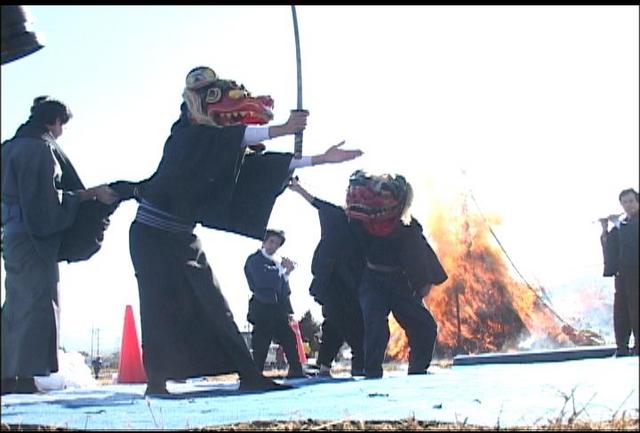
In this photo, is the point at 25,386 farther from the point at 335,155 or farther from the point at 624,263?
the point at 624,263

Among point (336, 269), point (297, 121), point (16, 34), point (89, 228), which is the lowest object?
point (336, 269)

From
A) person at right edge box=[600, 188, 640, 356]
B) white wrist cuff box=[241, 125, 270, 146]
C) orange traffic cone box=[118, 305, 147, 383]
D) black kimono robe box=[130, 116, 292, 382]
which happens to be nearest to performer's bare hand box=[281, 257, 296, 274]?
orange traffic cone box=[118, 305, 147, 383]

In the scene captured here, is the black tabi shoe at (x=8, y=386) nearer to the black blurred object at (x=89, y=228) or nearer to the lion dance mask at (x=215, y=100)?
the black blurred object at (x=89, y=228)

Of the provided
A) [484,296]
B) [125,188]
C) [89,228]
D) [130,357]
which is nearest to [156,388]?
[89,228]

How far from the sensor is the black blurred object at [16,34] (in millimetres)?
3641

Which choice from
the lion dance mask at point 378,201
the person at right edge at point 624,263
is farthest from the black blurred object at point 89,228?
the person at right edge at point 624,263

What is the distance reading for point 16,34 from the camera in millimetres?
3674

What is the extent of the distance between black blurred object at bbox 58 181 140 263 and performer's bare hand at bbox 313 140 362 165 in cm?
100

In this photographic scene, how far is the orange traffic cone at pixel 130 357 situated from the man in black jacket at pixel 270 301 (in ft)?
2.47

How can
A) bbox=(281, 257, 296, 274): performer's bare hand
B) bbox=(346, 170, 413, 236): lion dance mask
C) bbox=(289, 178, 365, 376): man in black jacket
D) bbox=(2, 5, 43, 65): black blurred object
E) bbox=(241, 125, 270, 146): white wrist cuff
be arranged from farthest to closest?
1. bbox=(281, 257, 296, 274): performer's bare hand
2. bbox=(289, 178, 365, 376): man in black jacket
3. bbox=(346, 170, 413, 236): lion dance mask
4. bbox=(241, 125, 270, 146): white wrist cuff
5. bbox=(2, 5, 43, 65): black blurred object

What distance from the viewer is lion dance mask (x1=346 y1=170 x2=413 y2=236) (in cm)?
530

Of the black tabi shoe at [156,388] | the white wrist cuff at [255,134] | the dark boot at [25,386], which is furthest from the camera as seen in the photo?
the white wrist cuff at [255,134]

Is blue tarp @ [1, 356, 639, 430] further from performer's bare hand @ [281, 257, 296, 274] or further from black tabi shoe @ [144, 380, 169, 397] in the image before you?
performer's bare hand @ [281, 257, 296, 274]

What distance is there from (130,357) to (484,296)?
2314 millimetres
